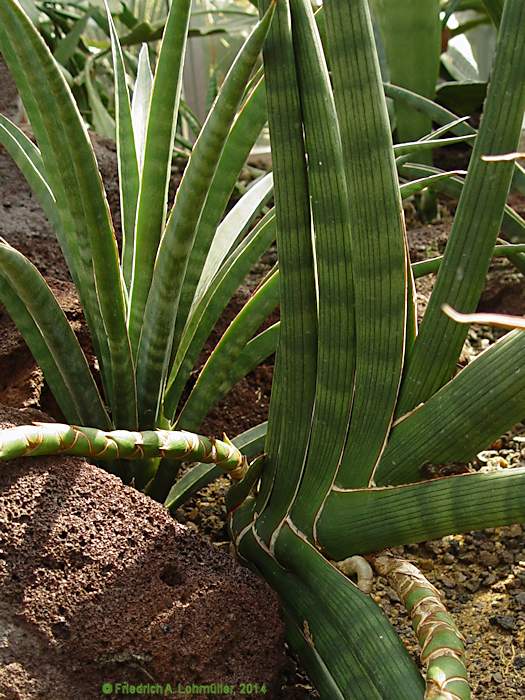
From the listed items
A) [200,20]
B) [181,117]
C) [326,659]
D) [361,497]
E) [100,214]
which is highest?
[200,20]

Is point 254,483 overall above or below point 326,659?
above

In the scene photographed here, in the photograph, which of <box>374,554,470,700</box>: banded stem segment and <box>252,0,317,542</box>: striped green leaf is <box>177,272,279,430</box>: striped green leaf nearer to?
<box>252,0,317,542</box>: striped green leaf

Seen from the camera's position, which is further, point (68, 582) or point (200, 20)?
point (200, 20)

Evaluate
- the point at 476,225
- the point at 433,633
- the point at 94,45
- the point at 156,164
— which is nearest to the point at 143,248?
the point at 156,164

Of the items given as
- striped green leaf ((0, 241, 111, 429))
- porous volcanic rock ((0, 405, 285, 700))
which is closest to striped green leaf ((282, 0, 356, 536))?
porous volcanic rock ((0, 405, 285, 700))

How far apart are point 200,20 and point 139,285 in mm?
1879

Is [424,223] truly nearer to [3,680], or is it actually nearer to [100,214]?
[100,214]

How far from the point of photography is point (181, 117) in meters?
1.94

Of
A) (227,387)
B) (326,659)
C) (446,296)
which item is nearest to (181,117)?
(227,387)

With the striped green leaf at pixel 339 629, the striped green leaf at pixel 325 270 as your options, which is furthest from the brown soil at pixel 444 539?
the striped green leaf at pixel 325 270

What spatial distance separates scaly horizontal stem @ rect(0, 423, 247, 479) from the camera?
0.64 m

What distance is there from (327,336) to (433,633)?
25 centimetres

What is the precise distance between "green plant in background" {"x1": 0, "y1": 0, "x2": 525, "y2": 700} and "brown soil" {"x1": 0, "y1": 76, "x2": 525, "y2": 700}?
5.7 inches

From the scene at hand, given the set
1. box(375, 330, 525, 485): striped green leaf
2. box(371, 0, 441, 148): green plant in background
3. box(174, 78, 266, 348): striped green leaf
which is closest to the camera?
box(375, 330, 525, 485): striped green leaf
